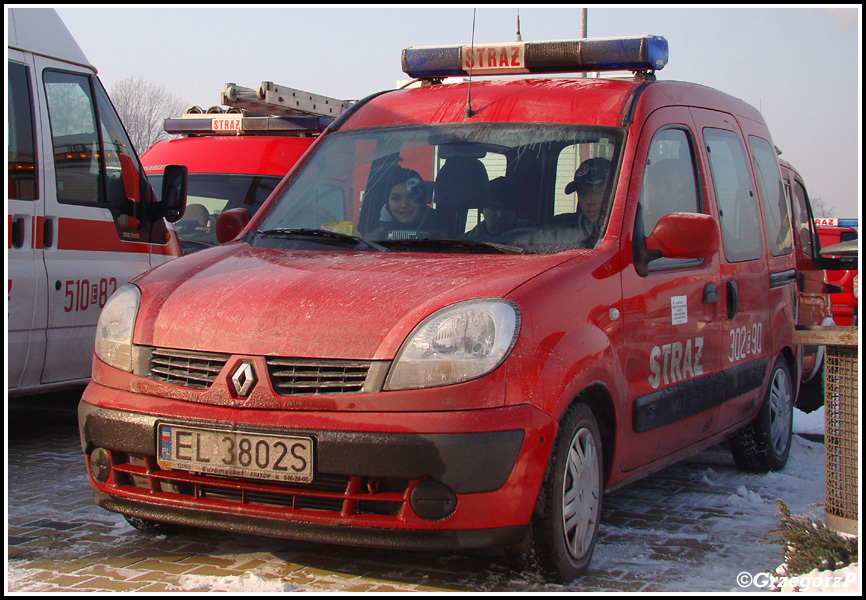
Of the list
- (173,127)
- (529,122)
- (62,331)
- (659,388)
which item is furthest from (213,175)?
(659,388)

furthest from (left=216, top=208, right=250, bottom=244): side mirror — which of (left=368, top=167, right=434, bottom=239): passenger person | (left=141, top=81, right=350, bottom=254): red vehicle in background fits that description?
(left=141, top=81, right=350, bottom=254): red vehicle in background

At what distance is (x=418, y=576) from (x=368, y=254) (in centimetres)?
134

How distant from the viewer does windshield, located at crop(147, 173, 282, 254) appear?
32.2 ft

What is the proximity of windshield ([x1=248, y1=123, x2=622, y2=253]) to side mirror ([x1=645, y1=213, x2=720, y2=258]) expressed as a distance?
269 mm

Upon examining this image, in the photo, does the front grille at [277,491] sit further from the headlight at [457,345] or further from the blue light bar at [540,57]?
the blue light bar at [540,57]

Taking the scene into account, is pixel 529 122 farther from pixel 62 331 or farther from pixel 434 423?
Result: pixel 62 331

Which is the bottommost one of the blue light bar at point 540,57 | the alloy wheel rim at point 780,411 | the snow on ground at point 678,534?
the snow on ground at point 678,534

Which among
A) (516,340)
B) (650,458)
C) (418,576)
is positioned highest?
(516,340)

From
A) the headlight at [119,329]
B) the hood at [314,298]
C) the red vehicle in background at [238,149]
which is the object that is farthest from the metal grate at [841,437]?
the red vehicle in background at [238,149]

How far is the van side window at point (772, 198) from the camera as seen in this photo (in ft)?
21.1

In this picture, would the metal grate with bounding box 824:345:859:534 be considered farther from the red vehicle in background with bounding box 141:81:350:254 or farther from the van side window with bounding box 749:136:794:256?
the red vehicle in background with bounding box 141:81:350:254

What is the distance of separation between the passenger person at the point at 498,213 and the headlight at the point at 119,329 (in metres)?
1.44

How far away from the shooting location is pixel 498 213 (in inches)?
181

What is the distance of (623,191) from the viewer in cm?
457
